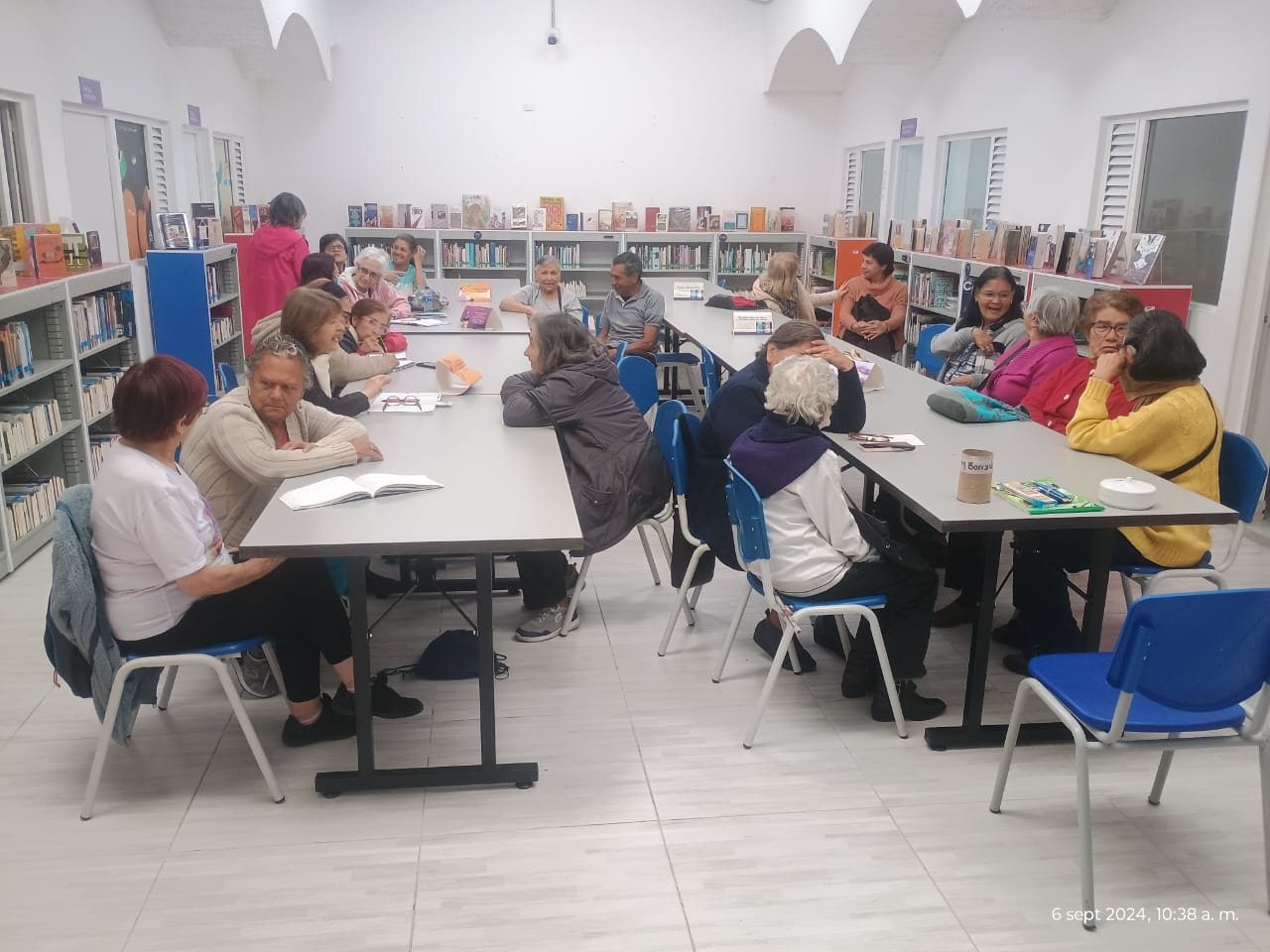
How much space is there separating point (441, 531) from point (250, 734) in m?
0.75

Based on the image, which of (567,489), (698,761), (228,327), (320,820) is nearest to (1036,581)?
(698,761)

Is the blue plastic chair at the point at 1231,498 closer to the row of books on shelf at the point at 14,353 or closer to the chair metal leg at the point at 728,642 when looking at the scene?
the chair metal leg at the point at 728,642

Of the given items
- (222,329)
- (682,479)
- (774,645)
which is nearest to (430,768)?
(682,479)

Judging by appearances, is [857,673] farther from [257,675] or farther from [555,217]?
[555,217]

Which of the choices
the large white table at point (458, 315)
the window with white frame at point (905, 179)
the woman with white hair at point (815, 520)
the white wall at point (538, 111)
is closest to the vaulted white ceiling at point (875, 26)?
the white wall at point (538, 111)

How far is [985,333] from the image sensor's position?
4.89 m

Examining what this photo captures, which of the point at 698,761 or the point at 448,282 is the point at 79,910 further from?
the point at 448,282

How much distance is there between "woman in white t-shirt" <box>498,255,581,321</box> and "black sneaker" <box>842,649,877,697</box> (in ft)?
12.2

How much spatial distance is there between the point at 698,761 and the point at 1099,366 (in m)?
1.88

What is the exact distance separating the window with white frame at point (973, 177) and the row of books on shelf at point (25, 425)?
6.15 metres

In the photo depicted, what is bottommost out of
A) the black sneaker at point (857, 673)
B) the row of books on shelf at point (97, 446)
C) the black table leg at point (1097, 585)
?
the black sneaker at point (857, 673)

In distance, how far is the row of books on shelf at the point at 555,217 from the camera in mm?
10055

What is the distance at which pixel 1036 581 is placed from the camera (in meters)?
3.52

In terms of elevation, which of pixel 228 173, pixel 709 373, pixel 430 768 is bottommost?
pixel 430 768
